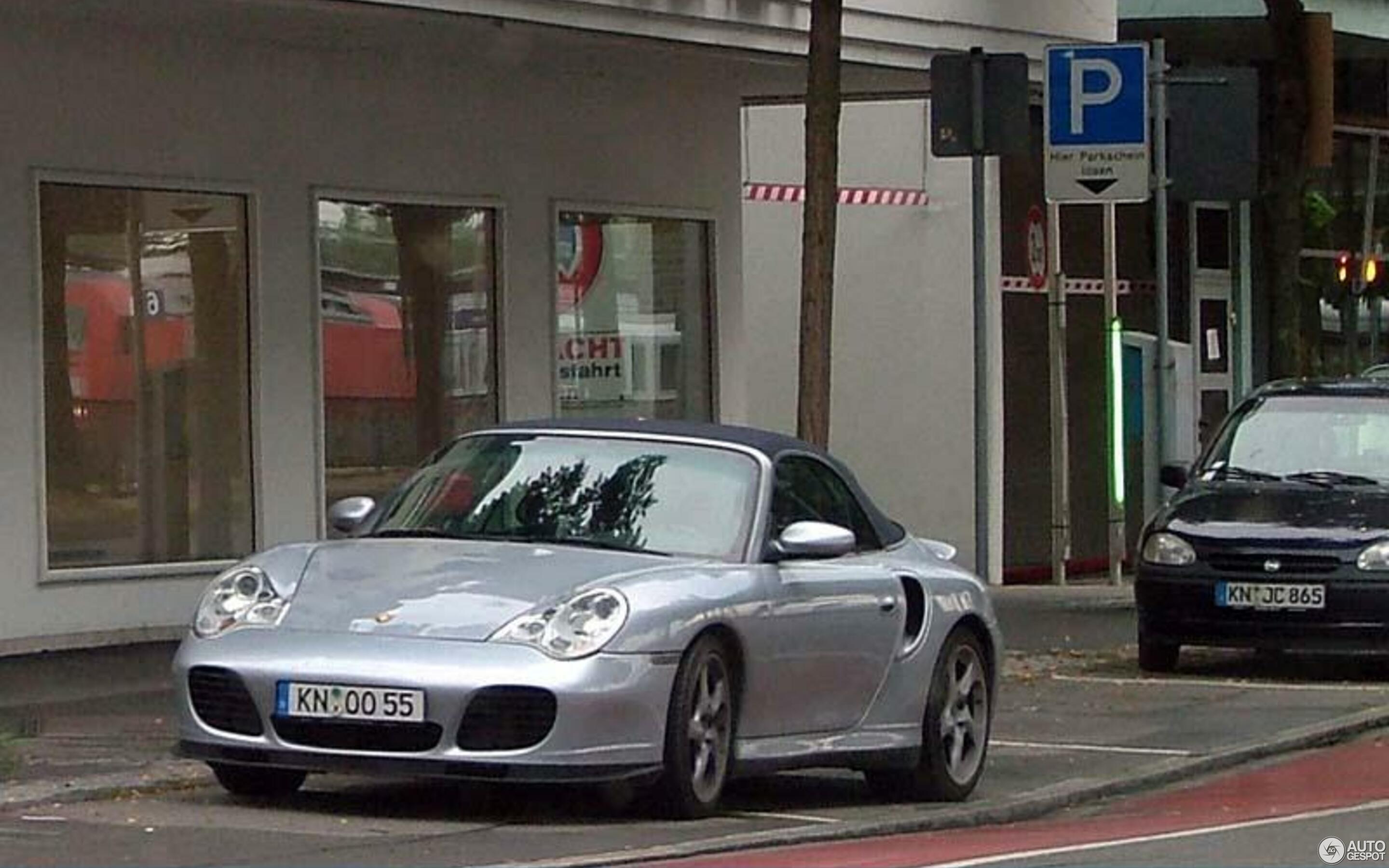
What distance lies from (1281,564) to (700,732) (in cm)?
722

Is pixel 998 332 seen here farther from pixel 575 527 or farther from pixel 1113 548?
pixel 575 527

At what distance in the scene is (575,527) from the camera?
36.0 ft

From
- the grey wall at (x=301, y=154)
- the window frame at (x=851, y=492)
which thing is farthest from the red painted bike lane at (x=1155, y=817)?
the grey wall at (x=301, y=154)

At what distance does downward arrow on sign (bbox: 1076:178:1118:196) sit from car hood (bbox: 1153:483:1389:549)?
6.35 ft

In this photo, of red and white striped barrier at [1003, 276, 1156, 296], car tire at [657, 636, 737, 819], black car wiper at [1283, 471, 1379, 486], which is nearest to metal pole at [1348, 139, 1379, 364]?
red and white striped barrier at [1003, 276, 1156, 296]

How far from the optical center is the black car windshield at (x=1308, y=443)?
1797cm

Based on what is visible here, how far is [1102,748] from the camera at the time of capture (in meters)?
13.9

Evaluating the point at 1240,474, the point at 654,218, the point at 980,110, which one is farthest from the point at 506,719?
the point at 654,218

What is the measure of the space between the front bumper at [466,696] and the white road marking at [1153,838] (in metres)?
1.12

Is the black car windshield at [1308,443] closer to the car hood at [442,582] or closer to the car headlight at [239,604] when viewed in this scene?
the car hood at [442,582]

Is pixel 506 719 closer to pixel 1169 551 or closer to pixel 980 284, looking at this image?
pixel 980 284

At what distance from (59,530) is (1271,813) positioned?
25.3 ft

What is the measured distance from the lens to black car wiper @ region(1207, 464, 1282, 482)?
59.0 feet

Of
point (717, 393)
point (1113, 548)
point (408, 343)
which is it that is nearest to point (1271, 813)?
point (408, 343)
